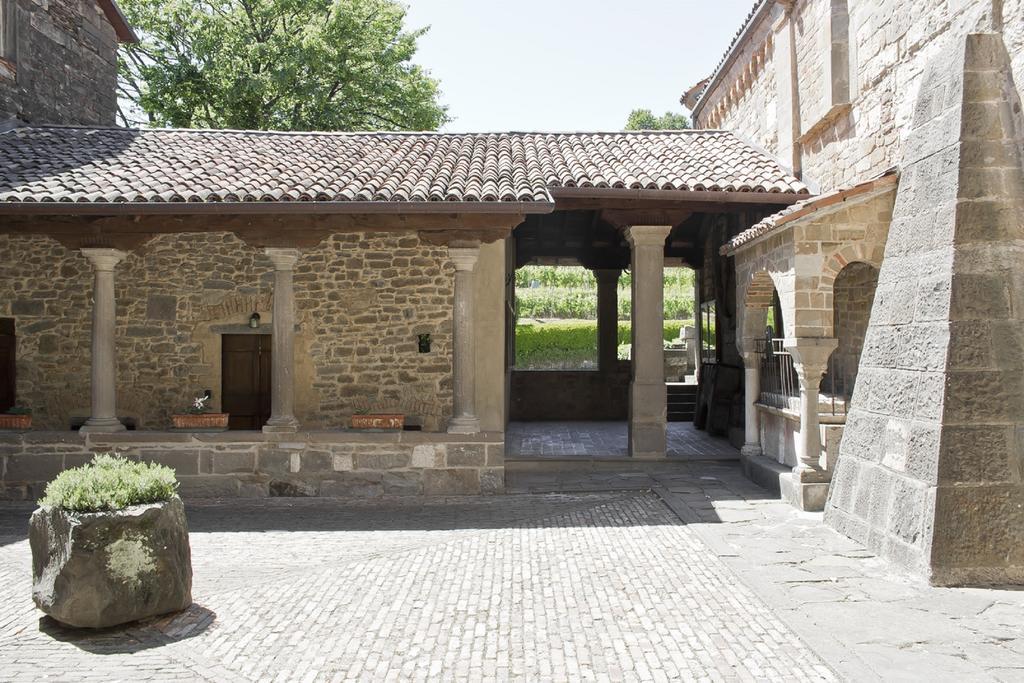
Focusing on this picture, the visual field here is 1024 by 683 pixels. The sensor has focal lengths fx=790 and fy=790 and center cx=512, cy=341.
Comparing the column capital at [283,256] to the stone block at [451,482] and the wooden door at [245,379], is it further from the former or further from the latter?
the stone block at [451,482]

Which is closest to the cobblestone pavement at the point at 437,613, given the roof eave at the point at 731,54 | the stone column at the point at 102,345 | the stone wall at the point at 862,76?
the stone column at the point at 102,345

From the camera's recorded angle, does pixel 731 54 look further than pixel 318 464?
Yes

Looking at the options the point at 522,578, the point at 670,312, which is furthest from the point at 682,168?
the point at 670,312

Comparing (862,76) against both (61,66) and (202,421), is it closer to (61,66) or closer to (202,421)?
(202,421)

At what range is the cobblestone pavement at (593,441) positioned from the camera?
1044 cm

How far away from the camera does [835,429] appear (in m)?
7.74

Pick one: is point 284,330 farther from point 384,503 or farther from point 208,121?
point 208,121

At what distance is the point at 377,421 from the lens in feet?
29.0

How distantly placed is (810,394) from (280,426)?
5.50m

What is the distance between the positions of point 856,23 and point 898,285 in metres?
4.17

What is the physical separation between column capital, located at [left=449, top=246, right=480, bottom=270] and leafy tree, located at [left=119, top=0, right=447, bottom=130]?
12.8 metres

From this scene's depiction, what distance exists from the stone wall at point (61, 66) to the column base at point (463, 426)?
27.1 ft

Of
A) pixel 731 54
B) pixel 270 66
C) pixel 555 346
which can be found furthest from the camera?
pixel 270 66

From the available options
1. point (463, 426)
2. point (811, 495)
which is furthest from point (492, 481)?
point (811, 495)
